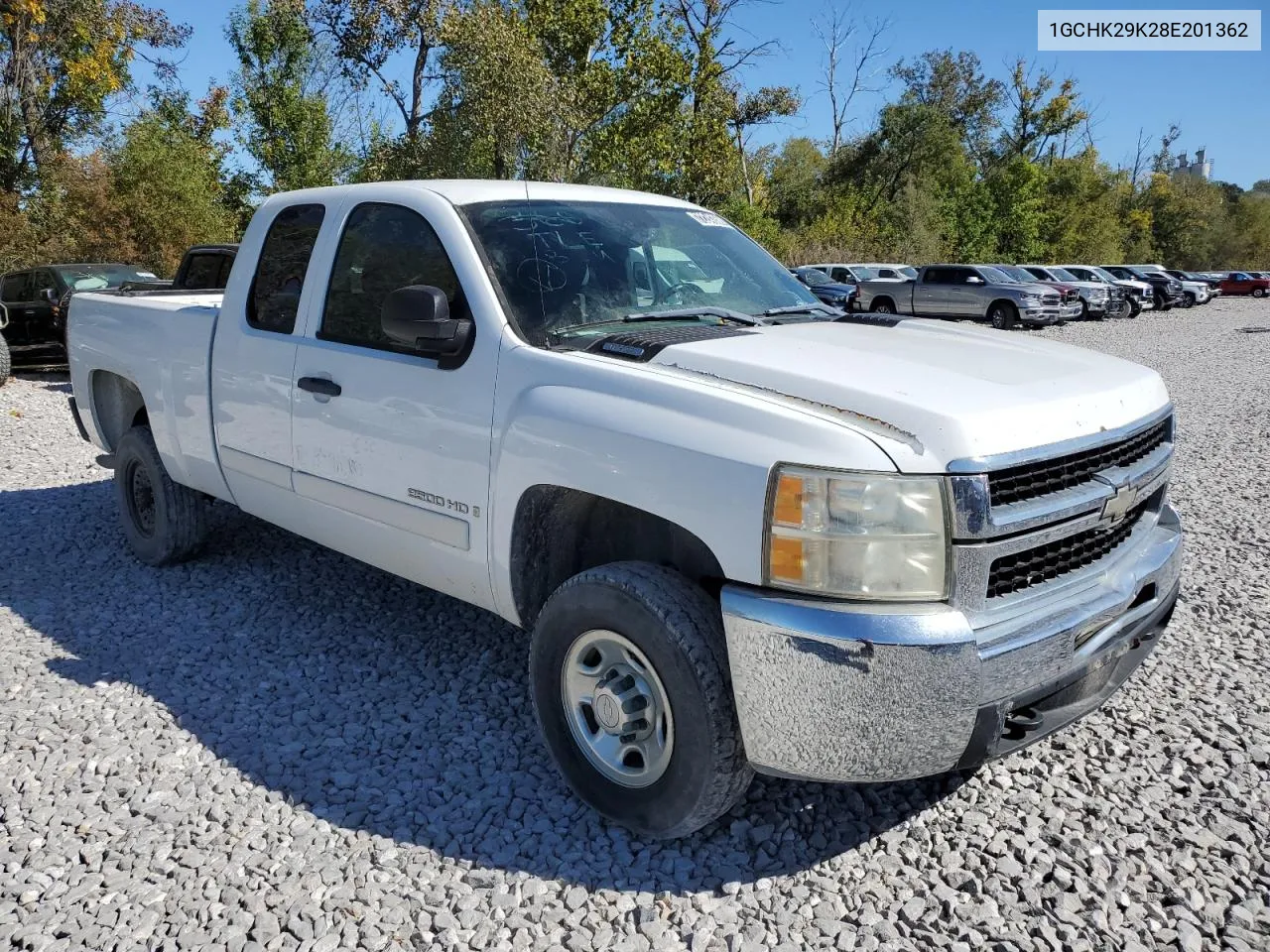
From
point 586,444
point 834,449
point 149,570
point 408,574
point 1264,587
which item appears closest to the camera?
point 834,449

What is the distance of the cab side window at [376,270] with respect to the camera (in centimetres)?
360

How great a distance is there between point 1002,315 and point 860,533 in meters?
24.8

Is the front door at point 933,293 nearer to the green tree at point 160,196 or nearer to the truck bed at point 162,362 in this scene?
the green tree at point 160,196

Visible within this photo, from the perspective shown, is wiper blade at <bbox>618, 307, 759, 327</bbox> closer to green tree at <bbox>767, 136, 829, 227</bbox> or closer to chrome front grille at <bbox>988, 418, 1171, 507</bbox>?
chrome front grille at <bbox>988, 418, 1171, 507</bbox>

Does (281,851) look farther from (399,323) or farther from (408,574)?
(399,323)

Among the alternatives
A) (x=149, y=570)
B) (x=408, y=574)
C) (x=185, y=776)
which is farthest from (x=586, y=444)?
(x=149, y=570)

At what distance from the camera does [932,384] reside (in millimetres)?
2711

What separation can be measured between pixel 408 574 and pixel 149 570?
2487mm

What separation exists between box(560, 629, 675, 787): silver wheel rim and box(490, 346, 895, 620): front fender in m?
0.41

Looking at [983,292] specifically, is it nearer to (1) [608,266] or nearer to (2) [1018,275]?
(2) [1018,275]

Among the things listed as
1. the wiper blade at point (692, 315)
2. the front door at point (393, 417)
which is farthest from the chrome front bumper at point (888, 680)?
the wiper blade at point (692, 315)

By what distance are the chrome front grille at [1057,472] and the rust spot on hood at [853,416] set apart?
0.71ft

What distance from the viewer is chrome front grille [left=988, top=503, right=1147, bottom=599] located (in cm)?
256

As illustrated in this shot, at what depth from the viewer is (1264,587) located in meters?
5.07
